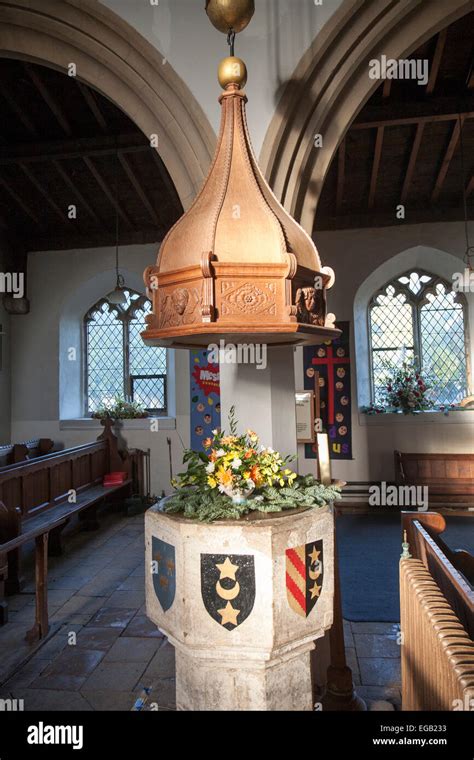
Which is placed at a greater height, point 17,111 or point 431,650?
point 17,111

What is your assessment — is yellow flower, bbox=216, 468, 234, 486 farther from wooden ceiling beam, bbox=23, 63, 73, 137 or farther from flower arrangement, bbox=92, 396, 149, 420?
flower arrangement, bbox=92, 396, 149, 420

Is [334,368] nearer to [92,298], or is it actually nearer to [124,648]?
[92,298]

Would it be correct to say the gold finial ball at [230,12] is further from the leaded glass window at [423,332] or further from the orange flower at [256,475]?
the leaded glass window at [423,332]

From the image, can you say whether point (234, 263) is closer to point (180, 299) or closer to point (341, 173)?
point (180, 299)

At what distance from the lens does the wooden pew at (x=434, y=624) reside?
147cm

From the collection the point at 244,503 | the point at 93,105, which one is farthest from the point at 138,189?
the point at 244,503

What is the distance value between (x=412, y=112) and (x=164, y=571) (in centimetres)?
552

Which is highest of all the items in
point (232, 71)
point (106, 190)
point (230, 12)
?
point (106, 190)

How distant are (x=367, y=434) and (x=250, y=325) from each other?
549 centimetres

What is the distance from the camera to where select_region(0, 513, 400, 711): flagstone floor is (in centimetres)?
291

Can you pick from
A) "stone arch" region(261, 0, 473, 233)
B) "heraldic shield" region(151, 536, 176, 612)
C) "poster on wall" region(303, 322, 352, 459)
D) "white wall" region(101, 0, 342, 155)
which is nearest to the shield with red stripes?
"heraldic shield" region(151, 536, 176, 612)

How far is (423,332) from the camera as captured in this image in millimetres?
7477

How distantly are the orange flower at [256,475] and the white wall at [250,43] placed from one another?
1.79 m
